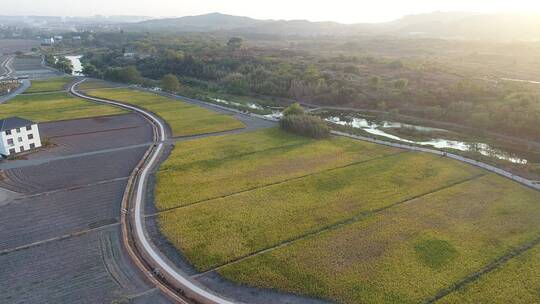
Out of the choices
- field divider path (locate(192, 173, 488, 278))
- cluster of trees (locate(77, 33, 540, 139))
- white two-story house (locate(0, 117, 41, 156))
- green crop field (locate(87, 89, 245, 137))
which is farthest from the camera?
cluster of trees (locate(77, 33, 540, 139))

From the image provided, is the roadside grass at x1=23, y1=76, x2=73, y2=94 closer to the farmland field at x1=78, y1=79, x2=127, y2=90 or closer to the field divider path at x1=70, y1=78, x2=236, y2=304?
the farmland field at x1=78, y1=79, x2=127, y2=90

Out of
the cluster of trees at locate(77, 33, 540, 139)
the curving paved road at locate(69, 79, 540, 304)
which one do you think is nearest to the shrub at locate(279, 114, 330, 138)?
the curving paved road at locate(69, 79, 540, 304)

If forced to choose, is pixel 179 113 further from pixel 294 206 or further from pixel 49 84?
pixel 49 84

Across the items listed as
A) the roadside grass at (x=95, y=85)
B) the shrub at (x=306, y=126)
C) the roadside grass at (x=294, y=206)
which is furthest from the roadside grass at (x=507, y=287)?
the roadside grass at (x=95, y=85)

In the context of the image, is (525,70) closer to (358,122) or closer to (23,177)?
(358,122)

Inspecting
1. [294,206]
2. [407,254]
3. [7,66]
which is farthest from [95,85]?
[407,254]

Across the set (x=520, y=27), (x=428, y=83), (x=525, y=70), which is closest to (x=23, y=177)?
(x=428, y=83)
